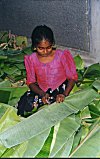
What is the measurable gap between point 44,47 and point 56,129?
650 millimetres

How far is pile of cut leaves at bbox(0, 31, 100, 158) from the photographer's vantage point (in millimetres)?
2314

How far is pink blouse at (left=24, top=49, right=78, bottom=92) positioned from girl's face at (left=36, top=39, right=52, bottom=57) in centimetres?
21

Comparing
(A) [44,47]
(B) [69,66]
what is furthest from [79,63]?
(A) [44,47]

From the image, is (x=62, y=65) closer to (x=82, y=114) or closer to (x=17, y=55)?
(x=82, y=114)

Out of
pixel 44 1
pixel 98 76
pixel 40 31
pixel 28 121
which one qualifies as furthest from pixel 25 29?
pixel 28 121

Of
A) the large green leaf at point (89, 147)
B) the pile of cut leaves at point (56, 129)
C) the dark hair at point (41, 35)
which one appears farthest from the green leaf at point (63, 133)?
the dark hair at point (41, 35)

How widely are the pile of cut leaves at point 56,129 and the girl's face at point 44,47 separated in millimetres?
397

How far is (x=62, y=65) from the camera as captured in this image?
2.99 m

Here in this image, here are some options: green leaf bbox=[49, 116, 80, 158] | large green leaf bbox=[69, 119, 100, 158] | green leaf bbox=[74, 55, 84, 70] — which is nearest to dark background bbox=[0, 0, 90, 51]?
green leaf bbox=[74, 55, 84, 70]

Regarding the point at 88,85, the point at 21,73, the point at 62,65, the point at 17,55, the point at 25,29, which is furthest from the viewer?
the point at 25,29

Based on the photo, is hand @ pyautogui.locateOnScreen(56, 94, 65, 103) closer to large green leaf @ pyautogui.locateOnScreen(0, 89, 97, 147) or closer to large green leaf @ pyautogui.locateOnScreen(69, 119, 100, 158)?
large green leaf @ pyautogui.locateOnScreen(0, 89, 97, 147)

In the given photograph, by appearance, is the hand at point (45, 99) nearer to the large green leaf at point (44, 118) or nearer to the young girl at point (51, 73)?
the young girl at point (51, 73)

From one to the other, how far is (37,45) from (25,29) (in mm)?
1998

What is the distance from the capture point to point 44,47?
271 cm
